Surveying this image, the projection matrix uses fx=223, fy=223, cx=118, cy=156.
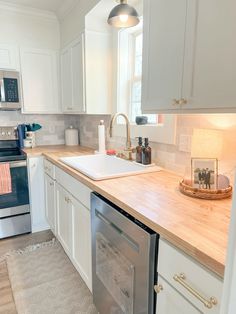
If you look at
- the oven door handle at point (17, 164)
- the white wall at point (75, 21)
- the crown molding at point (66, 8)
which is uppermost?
the crown molding at point (66, 8)

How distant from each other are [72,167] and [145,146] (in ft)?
1.87

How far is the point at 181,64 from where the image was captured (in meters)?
1.02

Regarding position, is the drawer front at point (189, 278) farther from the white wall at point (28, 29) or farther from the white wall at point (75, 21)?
the white wall at point (28, 29)

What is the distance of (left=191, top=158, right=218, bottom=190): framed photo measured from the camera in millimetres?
1111

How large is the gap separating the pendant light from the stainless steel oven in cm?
111

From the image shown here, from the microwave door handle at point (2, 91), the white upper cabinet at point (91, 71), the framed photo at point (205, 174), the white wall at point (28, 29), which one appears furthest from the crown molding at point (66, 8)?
the framed photo at point (205, 174)

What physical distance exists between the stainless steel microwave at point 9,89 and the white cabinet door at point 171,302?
2288 mm

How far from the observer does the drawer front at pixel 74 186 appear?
1411mm

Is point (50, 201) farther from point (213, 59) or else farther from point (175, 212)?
point (213, 59)

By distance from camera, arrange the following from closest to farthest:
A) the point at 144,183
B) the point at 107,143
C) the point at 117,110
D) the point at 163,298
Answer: the point at 163,298
the point at 144,183
the point at 117,110
the point at 107,143

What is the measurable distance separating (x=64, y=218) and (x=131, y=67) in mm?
1518

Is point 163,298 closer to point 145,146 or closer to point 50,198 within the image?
point 145,146

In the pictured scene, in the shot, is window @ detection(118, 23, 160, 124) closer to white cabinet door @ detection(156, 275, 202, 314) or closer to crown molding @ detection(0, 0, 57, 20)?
crown molding @ detection(0, 0, 57, 20)

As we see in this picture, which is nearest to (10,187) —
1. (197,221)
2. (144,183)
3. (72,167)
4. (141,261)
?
(72,167)
